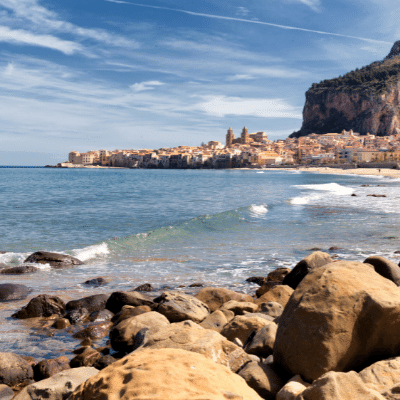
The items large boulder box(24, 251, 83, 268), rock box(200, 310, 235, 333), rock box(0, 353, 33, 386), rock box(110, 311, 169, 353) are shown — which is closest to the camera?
rock box(0, 353, 33, 386)

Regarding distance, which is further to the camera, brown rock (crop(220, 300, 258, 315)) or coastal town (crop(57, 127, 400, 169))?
coastal town (crop(57, 127, 400, 169))

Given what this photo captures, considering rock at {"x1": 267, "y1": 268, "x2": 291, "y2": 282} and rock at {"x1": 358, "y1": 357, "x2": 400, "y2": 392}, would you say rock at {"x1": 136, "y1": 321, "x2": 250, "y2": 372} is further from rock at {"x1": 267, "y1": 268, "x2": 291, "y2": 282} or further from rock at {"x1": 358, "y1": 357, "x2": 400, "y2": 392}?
rock at {"x1": 267, "y1": 268, "x2": 291, "y2": 282}

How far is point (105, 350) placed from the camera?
5.95 m

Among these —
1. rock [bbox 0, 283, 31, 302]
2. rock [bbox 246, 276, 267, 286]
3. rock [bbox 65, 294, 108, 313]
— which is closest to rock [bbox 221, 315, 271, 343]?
rock [bbox 65, 294, 108, 313]

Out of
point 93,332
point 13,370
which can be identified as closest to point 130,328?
point 93,332

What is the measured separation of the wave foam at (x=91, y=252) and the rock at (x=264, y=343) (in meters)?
9.10

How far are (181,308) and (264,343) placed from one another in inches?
89.9

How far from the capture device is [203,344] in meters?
3.89

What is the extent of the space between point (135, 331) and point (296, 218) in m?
17.6

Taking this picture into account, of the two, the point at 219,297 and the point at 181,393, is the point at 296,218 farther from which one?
the point at 181,393

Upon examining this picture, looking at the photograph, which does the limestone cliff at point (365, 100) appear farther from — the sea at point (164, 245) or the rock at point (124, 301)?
the rock at point (124, 301)

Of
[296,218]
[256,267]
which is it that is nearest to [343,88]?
[296,218]

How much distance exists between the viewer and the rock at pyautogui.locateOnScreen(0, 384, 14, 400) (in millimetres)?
4330

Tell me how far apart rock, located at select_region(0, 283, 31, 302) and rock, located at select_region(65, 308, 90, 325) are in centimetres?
189
